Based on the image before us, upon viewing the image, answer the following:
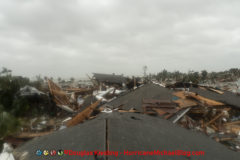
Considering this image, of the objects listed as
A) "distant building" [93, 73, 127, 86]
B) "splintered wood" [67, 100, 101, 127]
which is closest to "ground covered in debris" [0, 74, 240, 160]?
"splintered wood" [67, 100, 101, 127]

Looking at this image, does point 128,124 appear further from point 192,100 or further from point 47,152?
point 192,100

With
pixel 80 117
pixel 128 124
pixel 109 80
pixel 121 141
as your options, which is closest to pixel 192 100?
pixel 80 117

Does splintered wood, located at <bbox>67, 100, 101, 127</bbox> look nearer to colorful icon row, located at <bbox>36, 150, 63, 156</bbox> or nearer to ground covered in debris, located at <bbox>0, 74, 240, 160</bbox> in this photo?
ground covered in debris, located at <bbox>0, 74, 240, 160</bbox>

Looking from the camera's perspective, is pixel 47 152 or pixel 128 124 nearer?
pixel 47 152

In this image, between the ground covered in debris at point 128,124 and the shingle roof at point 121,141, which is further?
the ground covered in debris at point 128,124

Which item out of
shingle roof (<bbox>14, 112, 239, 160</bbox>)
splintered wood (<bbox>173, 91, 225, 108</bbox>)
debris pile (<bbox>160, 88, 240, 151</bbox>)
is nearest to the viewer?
shingle roof (<bbox>14, 112, 239, 160</bbox>)

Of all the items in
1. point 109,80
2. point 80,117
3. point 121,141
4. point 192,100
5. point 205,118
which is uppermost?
point 109,80

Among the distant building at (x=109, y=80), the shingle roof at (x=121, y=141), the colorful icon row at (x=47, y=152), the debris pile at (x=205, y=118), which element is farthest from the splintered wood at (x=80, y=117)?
the distant building at (x=109, y=80)

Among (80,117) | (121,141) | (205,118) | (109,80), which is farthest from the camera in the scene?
(109,80)

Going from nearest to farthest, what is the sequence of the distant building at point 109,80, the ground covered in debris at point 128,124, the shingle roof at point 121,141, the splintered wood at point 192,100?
the shingle roof at point 121,141, the ground covered in debris at point 128,124, the splintered wood at point 192,100, the distant building at point 109,80

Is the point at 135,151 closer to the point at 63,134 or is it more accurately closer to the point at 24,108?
the point at 63,134

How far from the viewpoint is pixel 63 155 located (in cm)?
197

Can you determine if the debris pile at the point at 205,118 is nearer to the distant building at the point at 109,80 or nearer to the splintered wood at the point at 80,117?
the splintered wood at the point at 80,117

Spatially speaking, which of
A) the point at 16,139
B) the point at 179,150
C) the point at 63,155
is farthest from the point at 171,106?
the point at 16,139
